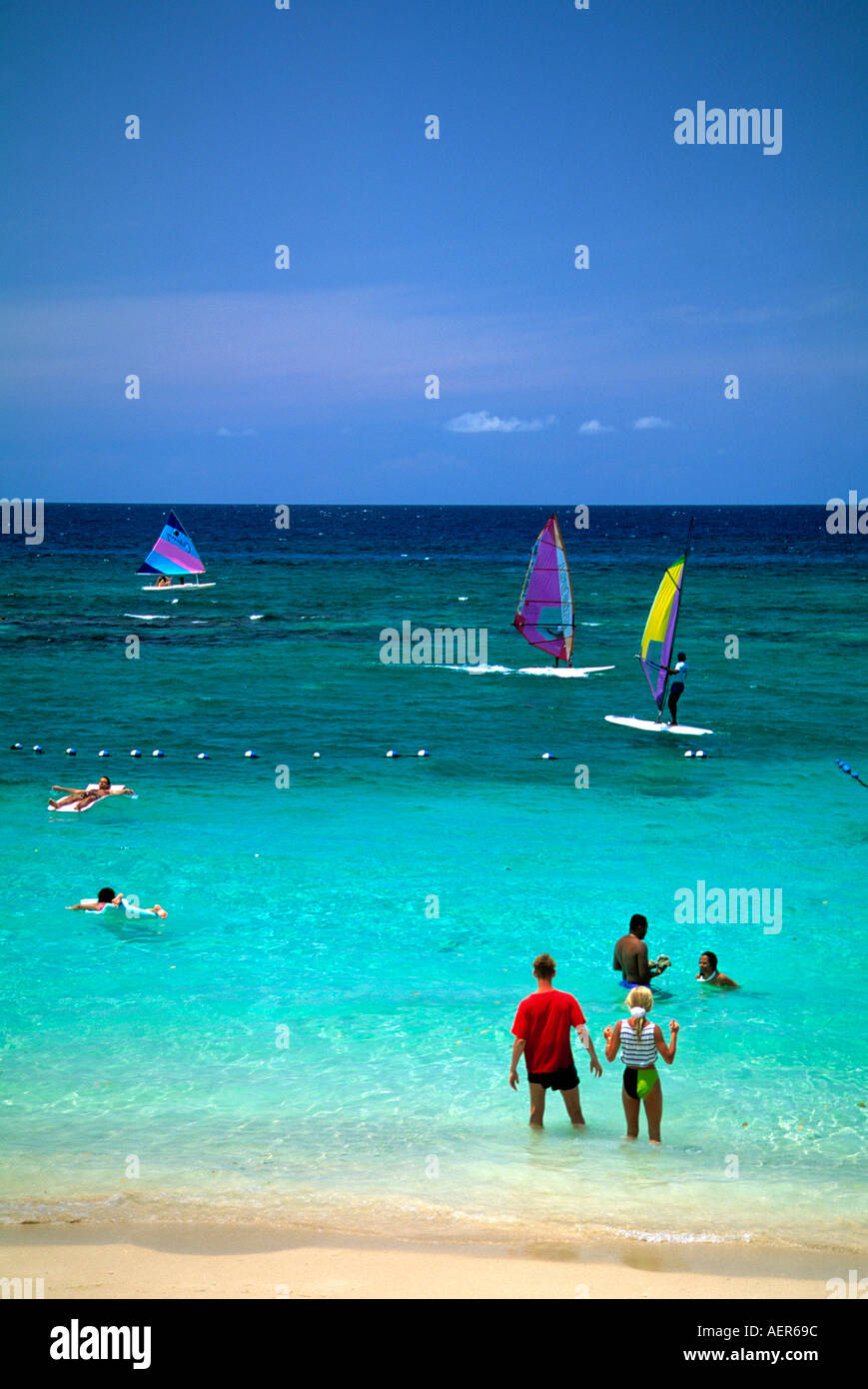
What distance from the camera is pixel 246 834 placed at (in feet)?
69.7

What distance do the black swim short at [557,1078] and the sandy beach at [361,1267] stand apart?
1711 mm

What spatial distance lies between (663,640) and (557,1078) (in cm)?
1927

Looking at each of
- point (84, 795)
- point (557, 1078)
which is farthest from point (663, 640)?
point (557, 1078)

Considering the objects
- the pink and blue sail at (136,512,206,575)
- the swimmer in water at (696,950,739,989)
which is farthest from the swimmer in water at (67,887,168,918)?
the pink and blue sail at (136,512,206,575)

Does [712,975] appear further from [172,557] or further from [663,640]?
[172,557]

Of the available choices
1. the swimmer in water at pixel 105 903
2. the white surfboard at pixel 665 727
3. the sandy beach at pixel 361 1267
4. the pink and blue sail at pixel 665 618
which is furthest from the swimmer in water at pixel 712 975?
the white surfboard at pixel 665 727

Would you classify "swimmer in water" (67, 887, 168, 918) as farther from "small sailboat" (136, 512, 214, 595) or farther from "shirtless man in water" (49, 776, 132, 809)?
"small sailboat" (136, 512, 214, 595)

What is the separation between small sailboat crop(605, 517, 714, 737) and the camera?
26625 mm

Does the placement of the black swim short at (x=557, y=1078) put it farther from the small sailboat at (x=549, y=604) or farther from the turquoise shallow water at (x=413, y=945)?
the small sailboat at (x=549, y=604)

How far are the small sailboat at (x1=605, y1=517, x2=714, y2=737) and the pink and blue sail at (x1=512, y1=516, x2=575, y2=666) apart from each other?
18.0 ft
